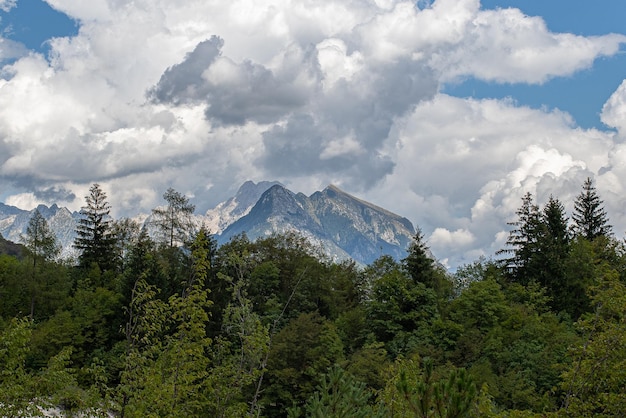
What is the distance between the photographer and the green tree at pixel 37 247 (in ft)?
190

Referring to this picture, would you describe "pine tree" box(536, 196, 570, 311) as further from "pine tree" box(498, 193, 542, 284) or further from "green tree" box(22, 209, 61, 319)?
"green tree" box(22, 209, 61, 319)

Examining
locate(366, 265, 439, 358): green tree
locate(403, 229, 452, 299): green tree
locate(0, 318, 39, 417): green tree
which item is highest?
locate(403, 229, 452, 299): green tree

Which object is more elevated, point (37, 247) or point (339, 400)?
point (37, 247)

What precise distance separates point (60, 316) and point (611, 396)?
48.6 m

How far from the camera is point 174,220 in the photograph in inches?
2781

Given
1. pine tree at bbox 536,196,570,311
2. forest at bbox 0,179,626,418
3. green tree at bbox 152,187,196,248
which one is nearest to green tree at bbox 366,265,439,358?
forest at bbox 0,179,626,418

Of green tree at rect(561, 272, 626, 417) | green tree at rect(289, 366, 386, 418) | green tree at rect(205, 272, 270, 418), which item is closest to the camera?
green tree at rect(289, 366, 386, 418)

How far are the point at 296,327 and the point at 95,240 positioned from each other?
32728mm

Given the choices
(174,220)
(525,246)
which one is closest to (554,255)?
(525,246)

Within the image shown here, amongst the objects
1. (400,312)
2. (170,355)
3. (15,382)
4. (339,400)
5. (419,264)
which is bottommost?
(15,382)

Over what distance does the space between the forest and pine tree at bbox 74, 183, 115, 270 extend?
0.23 m

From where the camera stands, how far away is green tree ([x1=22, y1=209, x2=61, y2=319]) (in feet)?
190

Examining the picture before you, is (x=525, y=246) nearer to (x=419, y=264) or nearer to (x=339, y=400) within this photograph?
(x=419, y=264)

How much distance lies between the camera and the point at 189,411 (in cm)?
1473
